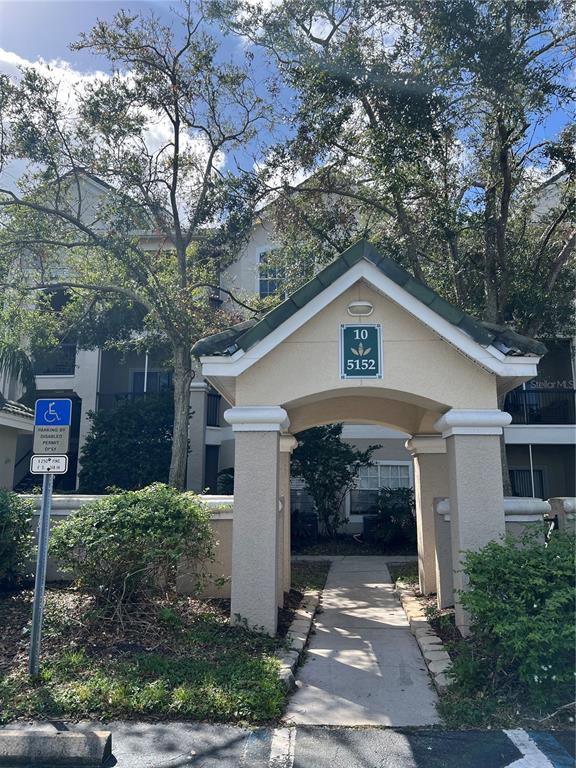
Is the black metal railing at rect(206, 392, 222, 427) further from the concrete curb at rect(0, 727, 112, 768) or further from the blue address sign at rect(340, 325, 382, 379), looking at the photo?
the concrete curb at rect(0, 727, 112, 768)

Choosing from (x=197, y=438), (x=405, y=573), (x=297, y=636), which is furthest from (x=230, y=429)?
(x=297, y=636)

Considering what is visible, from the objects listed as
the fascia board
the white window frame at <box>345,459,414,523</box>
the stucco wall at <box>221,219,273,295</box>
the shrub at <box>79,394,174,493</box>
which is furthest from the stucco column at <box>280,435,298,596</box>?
the stucco wall at <box>221,219,273,295</box>

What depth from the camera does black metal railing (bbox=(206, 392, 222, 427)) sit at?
2003cm

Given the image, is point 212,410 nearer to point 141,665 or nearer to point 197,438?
point 197,438

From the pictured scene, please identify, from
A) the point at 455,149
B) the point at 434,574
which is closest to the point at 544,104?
the point at 455,149

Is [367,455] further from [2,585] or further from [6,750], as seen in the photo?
[6,750]

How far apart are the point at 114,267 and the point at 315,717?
10.4 m

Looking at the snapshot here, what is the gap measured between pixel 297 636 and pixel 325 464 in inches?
348

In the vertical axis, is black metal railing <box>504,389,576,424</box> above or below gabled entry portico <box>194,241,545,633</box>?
above

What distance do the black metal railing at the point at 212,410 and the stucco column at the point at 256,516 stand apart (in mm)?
12537

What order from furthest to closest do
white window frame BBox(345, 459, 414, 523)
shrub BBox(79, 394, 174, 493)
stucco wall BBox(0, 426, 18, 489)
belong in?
white window frame BBox(345, 459, 414, 523) < shrub BBox(79, 394, 174, 493) < stucco wall BBox(0, 426, 18, 489)

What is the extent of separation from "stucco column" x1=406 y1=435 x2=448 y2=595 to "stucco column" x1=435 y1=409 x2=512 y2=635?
232 cm

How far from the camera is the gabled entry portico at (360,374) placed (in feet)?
23.0
